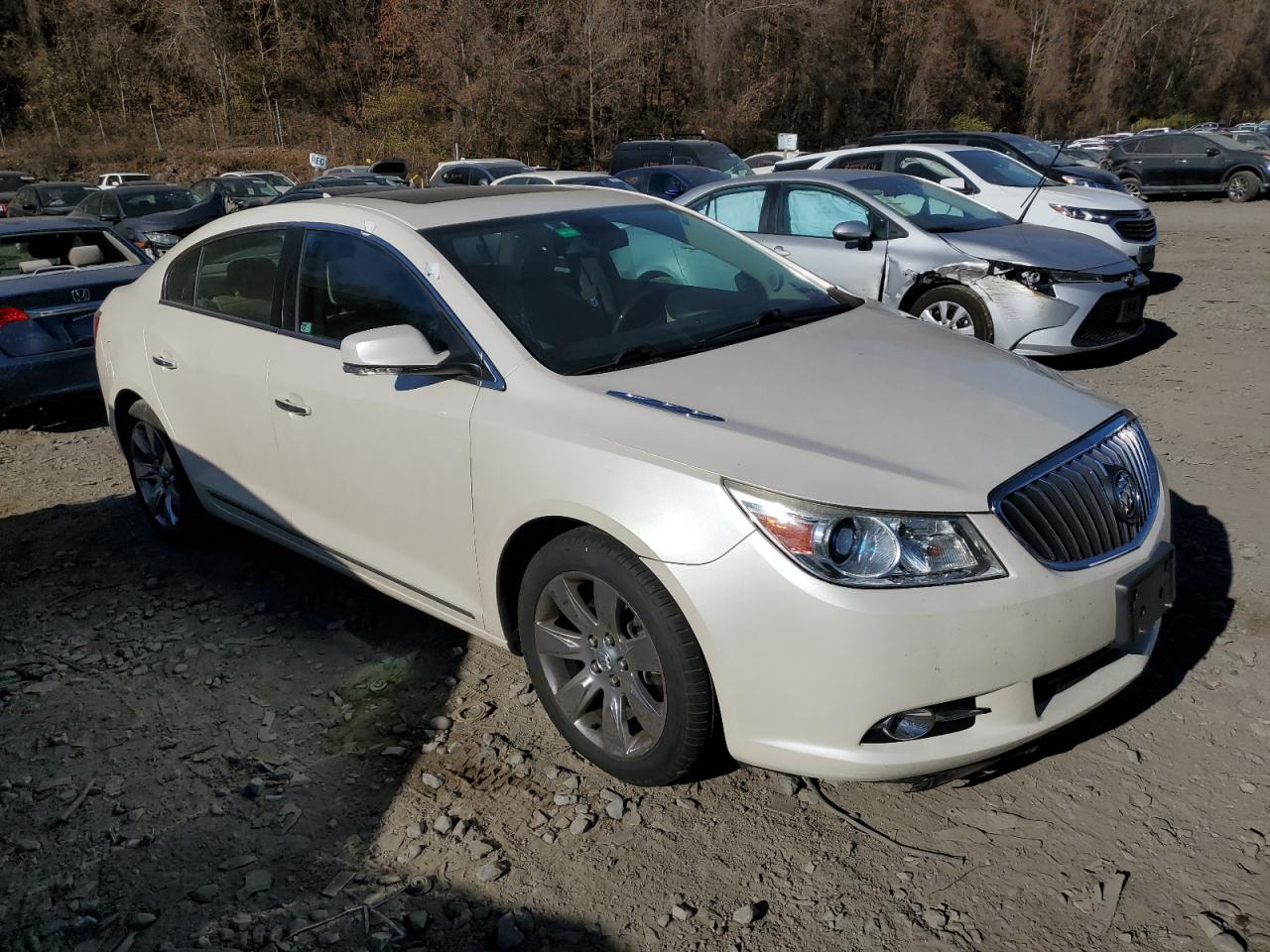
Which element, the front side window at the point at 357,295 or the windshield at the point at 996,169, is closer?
the front side window at the point at 357,295

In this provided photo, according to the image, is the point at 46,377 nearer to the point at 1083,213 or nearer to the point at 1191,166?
the point at 1083,213

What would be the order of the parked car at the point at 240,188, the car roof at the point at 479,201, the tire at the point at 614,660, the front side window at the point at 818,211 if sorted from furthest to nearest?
the parked car at the point at 240,188
the front side window at the point at 818,211
the car roof at the point at 479,201
the tire at the point at 614,660

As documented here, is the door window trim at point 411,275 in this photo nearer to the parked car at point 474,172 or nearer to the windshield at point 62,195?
the parked car at point 474,172

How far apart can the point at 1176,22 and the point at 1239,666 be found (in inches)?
3198

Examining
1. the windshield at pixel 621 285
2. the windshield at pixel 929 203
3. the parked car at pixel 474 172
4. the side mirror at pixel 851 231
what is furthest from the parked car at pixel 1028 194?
the parked car at pixel 474 172

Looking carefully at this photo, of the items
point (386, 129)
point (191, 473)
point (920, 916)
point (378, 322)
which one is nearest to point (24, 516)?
point (191, 473)

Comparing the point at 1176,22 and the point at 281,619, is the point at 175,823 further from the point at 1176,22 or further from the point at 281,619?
the point at 1176,22

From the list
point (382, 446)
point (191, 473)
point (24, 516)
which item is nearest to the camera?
point (382, 446)

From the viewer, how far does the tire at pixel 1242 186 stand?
71.1 feet

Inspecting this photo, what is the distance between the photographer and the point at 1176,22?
6938 cm

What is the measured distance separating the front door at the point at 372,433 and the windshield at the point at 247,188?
20951 millimetres

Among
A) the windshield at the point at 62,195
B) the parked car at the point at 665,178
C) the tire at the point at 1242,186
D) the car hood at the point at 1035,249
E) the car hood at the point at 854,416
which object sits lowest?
the tire at the point at 1242,186

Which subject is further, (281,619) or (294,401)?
(281,619)

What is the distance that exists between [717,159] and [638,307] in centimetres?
1616
